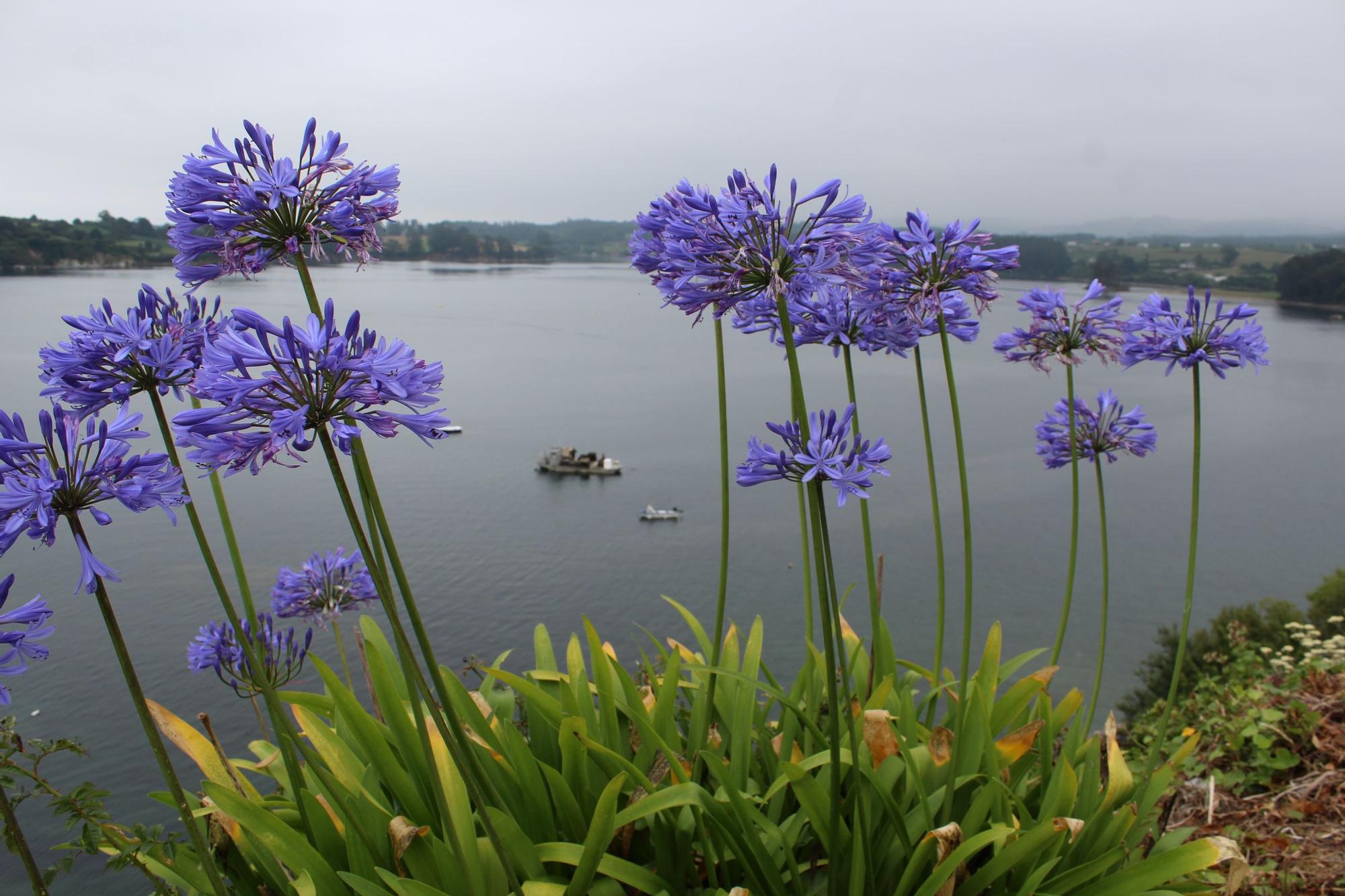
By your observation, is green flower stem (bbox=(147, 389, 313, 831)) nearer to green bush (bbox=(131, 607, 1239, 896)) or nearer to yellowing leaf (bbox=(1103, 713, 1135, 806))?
green bush (bbox=(131, 607, 1239, 896))

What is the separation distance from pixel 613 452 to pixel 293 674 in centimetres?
6039

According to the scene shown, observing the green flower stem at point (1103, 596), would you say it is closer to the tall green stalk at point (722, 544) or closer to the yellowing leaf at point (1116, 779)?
the yellowing leaf at point (1116, 779)

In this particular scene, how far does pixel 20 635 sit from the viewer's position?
7.59 ft

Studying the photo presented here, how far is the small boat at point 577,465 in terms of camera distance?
5797 centimetres

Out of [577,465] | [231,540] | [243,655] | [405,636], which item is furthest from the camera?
[577,465]

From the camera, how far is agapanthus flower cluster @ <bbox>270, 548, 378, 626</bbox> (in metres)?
5.45

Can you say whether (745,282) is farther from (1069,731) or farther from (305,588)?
(305,588)

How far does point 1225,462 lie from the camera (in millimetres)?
62812

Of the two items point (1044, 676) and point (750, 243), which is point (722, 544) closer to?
point (750, 243)

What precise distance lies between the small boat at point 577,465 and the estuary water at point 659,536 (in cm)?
92

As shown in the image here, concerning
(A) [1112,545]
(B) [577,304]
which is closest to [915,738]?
(A) [1112,545]

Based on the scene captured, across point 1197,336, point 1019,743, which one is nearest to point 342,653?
point 1019,743

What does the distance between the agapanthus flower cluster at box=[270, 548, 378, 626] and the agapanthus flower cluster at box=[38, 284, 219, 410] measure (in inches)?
104

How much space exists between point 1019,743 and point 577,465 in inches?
2137
